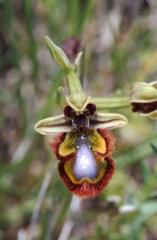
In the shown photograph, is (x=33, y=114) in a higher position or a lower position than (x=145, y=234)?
higher

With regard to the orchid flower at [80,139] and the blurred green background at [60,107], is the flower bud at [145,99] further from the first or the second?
the blurred green background at [60,107]

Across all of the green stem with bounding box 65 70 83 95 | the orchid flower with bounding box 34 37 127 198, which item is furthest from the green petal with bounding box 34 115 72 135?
the green stem with bounding box 65 70 83 95

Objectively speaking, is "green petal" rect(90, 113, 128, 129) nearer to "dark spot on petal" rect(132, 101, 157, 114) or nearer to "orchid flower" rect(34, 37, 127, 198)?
"orchid flower" rect(34, 37, 127, 198)

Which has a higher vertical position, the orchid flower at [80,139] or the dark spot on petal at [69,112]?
the dark spot on petal at [69,112]

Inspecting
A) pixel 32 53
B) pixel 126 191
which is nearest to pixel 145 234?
pixel 126 191

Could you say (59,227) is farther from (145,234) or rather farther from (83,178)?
(83,178)

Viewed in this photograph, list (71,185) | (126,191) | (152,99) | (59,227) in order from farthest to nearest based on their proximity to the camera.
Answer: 1. (59,227)
2. (126,191)
3. (152,99)
4. (71,185)

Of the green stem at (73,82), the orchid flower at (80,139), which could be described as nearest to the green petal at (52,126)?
the orchid flower at (80,139)
